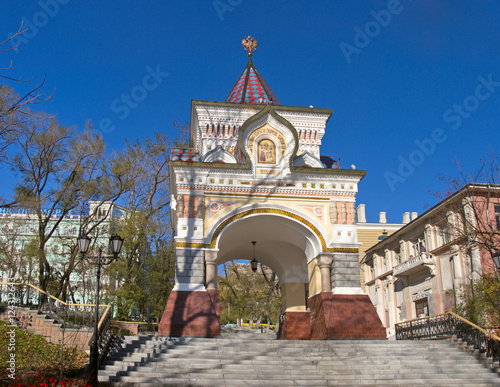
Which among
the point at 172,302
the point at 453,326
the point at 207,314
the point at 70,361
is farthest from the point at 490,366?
the point at 70,361

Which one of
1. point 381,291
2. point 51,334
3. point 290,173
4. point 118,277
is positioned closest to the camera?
point 51,334

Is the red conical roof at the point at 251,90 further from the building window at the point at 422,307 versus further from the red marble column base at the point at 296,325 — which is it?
the building window at the point at 422,307

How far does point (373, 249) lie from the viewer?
34219mm

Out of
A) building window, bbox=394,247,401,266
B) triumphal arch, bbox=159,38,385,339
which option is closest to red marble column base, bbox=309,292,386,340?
triumphal arch, bbox=159,38,385,339

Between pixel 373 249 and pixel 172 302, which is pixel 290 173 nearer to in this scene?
pixel 172 302

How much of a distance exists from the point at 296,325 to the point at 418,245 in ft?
39.1

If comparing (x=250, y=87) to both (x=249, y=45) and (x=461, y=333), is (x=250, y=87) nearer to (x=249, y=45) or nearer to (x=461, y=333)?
(x=249, y=45)

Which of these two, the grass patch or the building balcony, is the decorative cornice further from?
the building balcony

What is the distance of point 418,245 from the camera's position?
91.0 ft

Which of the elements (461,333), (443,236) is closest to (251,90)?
(443,236)

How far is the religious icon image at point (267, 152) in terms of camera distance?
57.1ft

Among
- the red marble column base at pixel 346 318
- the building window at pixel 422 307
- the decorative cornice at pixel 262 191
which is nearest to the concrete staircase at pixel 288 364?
the red marble column base at pixel 346 318

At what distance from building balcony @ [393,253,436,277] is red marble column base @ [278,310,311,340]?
9.33 meters

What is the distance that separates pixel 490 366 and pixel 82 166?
59.0 ft
